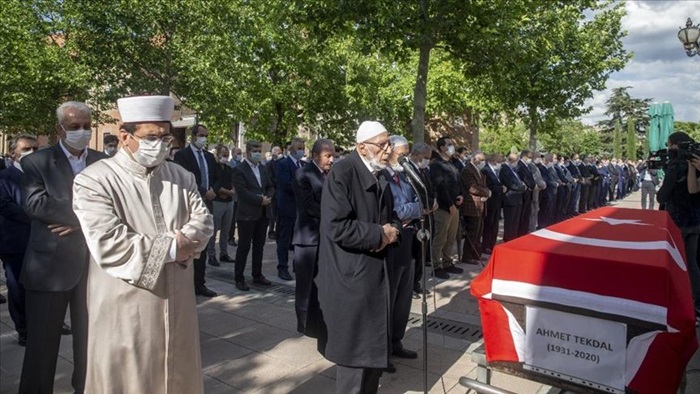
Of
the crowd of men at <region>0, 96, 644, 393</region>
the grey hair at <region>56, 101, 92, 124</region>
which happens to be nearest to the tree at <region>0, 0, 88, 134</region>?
the crowd of men at <region>0, 96, 644, 393</region>

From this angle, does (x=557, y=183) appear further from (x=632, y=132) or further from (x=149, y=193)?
(x=632, y=132)

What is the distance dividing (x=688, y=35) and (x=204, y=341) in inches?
587

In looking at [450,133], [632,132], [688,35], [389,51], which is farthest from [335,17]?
[632,132]

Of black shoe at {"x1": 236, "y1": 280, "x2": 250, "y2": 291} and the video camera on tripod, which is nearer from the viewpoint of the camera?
the video camera on tripod

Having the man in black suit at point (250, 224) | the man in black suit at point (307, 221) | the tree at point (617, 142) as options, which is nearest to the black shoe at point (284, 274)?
the man in black suit at point (250, 224)

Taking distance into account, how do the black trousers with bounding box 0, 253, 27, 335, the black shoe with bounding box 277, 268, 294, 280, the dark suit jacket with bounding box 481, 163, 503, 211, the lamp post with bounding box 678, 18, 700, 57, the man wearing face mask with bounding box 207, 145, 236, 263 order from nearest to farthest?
the black trousers with bounding box 0, 253, 27, 335 < the black shoe with bounding box 277, 268, 294, 280 < the man wearing face mask with bounding box 207, 145, 236, 263 < the dark suit jacket with bounding box 481, 163, 503, 211 < the lamp post with bounding box 678, 18, 700, 57

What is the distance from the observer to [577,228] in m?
3.62

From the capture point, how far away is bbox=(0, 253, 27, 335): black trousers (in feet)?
16.1

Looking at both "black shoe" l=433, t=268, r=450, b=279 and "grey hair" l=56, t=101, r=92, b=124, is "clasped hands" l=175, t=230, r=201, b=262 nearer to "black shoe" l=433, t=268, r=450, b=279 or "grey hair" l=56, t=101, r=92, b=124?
"grey hair" l=56, t=101, r=92, b=124

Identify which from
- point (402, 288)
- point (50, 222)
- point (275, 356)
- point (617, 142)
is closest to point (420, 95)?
point (402, 288)

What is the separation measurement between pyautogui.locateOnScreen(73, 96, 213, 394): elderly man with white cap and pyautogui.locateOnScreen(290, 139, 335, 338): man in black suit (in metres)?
2.39

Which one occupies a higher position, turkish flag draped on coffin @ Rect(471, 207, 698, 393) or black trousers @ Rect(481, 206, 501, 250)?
turkish flag draped on coffin @ Rect(471, 207, 698, 393)

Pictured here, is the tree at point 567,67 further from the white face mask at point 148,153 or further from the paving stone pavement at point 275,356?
the white face mask at point 148,153

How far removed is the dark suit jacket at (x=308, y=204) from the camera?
547 cm
